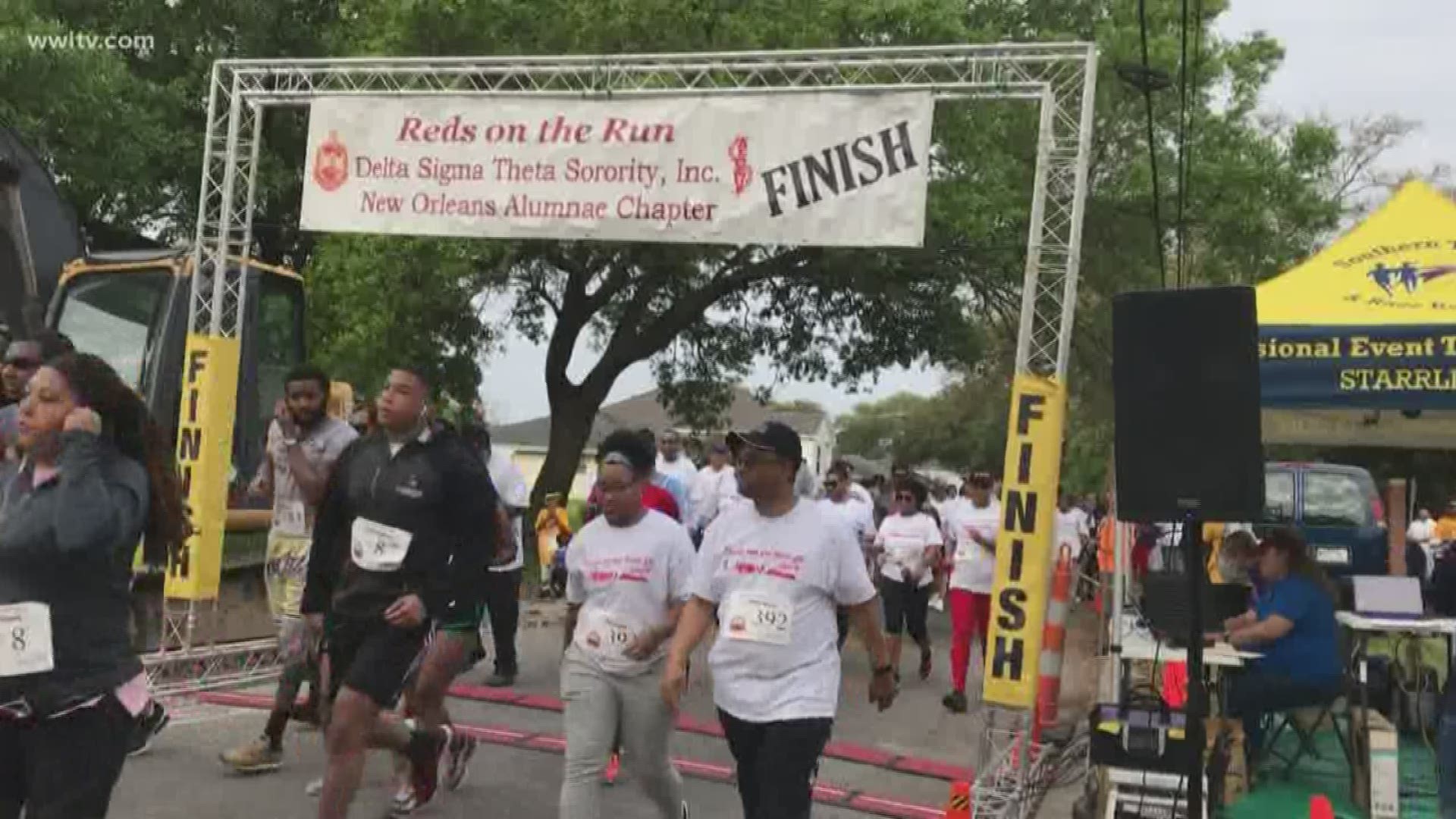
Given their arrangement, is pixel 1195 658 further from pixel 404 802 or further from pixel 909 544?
pixel 909 544

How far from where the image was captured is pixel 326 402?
6484 mm

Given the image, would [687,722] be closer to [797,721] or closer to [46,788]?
[797,721]

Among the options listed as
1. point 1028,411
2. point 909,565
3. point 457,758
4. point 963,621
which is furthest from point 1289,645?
point 457,758

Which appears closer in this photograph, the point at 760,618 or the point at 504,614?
the point at 760,618

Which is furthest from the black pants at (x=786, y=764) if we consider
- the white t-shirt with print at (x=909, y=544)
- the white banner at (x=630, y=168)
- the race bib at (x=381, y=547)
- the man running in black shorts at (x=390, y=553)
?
the white t-shirt with print at (x=909, y=544)

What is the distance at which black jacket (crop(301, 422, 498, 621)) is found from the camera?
5293 millimetres

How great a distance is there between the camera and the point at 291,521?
7344 millimetres

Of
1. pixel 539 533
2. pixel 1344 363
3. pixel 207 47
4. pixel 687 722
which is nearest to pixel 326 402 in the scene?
pixel 687 722

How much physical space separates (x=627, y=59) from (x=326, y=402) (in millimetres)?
3239

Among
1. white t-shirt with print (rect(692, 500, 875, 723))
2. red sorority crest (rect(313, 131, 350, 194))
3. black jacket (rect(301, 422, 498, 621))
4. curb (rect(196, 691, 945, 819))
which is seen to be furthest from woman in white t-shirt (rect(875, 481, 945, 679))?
white t-shirt with print (rect(692, 500, 875, 723))

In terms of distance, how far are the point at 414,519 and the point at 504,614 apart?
4.42 meters

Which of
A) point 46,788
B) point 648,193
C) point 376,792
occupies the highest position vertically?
point 648,193

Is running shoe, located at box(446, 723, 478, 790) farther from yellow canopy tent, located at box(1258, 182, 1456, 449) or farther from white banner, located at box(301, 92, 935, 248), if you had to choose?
yellow canopy tent, located at box(1258, 182, 1456, 449)

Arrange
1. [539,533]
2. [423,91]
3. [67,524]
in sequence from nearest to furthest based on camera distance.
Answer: [67,524], [423,91], [539,533]
